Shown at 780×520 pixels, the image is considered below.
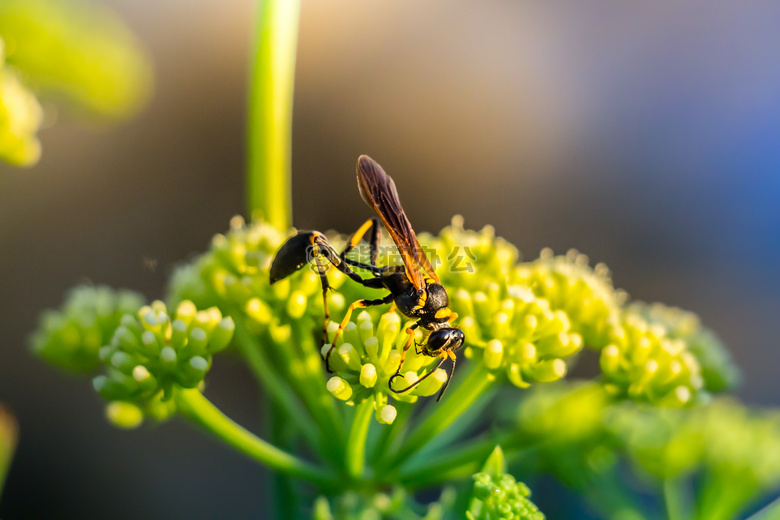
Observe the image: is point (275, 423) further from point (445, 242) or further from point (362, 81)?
point (362, 81)

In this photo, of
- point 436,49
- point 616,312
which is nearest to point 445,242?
point 616,312

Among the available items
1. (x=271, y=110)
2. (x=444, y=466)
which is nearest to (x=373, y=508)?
(x=444, y=466)

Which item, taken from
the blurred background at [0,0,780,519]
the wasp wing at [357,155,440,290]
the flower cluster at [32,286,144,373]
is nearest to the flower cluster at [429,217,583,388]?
the wasp wing at [357,155,440,290]

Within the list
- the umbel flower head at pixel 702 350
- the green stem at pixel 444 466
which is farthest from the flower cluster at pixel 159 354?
the umbel flower head at pixel 702 350

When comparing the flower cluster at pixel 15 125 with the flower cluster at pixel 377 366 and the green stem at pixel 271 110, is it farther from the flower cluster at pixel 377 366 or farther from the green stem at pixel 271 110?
the flower cluster at pixel 377 366

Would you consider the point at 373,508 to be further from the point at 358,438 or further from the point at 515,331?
the point at 515,331

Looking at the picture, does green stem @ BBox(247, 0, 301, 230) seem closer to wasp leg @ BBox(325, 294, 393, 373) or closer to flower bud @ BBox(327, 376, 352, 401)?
wasp leg @ BBox(325, 294, 393, 373)

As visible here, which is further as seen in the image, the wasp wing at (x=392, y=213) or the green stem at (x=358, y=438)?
the wasp wing at (x=392, y=213)
